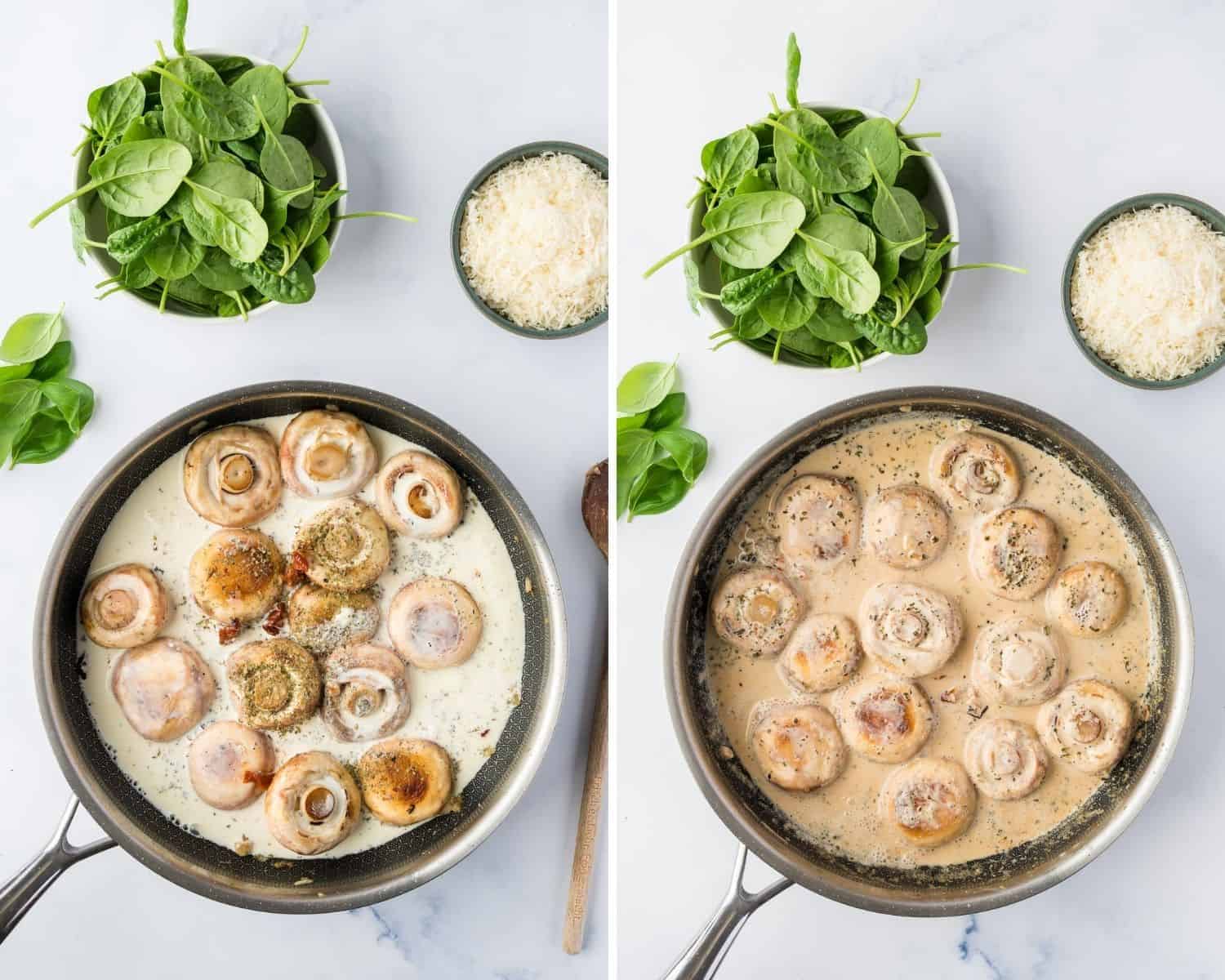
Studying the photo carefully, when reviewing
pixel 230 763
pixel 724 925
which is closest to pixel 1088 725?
pixel 724 925

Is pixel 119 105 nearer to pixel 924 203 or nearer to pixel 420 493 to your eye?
pixel 420 493

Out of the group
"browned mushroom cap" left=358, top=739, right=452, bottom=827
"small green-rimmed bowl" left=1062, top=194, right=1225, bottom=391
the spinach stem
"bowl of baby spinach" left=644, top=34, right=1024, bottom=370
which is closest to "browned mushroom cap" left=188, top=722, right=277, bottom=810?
"browned mushroom cap" left=358, top=739, right=452, bottom=827

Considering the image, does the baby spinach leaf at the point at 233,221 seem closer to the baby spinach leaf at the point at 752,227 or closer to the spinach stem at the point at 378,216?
the spinach stem at the point at 378,216

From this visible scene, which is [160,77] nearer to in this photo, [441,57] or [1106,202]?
[441,57]

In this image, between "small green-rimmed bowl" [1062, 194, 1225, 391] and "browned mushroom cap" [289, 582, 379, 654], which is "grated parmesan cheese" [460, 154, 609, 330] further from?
"small green-rimmed bowl" [1062, 194, 1225, 391]

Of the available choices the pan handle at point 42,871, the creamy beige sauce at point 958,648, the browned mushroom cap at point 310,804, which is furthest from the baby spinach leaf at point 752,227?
the pan handle at point 42,871
